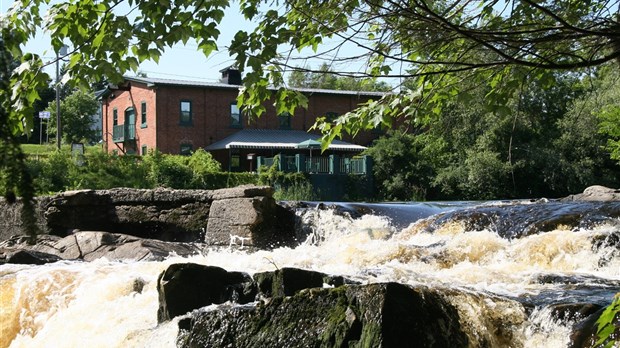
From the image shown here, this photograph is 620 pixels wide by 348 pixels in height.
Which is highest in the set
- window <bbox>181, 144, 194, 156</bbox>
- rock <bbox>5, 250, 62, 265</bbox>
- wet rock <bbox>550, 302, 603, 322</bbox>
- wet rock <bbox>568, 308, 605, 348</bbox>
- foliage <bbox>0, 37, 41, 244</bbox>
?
window <bbox>181, 144, 194, 156</bbox>

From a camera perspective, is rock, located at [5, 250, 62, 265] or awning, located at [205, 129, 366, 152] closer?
rock, located at [5, 250, 62, 265]

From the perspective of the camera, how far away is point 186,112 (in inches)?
1617

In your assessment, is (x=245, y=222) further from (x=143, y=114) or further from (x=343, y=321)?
(x=143, y=114)

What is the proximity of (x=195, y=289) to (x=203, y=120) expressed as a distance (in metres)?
35.4

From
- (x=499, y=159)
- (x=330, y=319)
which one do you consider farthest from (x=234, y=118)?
(x=330, y=319)

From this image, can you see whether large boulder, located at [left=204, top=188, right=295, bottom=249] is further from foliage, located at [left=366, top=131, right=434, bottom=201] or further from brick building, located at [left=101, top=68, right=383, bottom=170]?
brick building, located at [left=101, top=68, right=383, bottom=170]

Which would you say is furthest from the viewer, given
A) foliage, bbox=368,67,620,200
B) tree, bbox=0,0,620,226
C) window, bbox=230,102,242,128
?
window, bbox=230,102,242,128

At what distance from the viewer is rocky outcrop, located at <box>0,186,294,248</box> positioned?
1489 cm

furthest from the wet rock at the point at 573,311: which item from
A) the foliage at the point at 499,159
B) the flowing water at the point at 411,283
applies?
the foliage at the point at 499,159

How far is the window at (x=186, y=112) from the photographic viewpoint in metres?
40.9

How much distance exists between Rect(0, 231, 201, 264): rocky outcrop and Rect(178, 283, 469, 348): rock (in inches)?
261

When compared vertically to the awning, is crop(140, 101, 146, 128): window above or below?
above

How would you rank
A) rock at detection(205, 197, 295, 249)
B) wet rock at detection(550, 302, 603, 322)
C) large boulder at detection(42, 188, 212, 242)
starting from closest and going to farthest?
wet rock at detection(550, 302, 603, 322) → rock at detection(205, 197, 295, 249) → large boulder at detection(42, 188, 212, 242)

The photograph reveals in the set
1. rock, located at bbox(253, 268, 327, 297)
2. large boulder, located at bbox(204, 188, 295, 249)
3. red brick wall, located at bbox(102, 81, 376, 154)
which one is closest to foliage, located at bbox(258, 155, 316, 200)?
red brick wall, located at bbox(102, 81, 376, 154)
